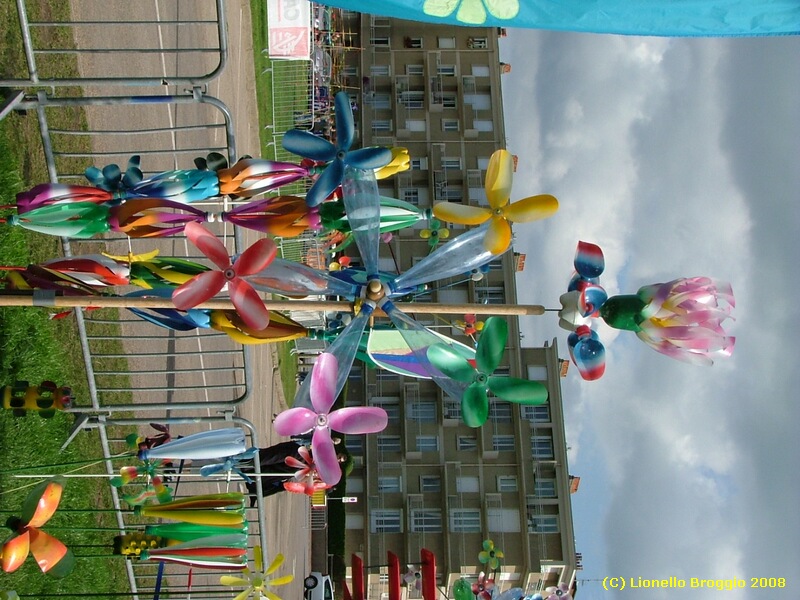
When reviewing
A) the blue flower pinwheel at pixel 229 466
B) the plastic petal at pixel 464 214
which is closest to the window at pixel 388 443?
the blue flower pinwheel at pixel 229 466

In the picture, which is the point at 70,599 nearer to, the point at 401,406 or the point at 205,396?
the point at 205,396

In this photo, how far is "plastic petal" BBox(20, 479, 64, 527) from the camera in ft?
12.6

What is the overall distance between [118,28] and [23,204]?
3949 mm

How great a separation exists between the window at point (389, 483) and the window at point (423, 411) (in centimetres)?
187

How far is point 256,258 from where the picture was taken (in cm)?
314

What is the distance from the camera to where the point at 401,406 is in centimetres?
2102

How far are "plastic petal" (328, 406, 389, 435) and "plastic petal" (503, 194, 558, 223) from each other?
4.20 ft

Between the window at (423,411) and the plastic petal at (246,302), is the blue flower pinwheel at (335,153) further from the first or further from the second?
the window at (423,411)

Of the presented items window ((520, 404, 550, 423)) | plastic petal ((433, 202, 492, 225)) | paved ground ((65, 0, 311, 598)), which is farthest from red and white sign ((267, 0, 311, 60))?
window ((520, 404, 550, 423))

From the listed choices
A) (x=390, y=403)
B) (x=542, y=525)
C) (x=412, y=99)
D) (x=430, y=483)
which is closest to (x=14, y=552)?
(x=430, y=483)

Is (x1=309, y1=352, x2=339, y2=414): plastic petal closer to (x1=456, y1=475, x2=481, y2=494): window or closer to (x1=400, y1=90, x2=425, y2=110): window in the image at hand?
(x1=456, y1=475, x2=481, y2=494): window

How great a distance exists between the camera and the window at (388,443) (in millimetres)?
20703

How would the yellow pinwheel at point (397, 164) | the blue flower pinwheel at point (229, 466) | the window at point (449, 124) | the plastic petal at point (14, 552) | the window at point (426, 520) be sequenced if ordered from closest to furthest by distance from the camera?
the plastic petal at point (14, 552), the yellow pinwheel at point (397, 164), the blue flower pinwheel at point (229, 466), the window at point (426, 520), the window at point (449, 124)

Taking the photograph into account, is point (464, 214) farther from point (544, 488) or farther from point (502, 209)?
point (544, 488)
